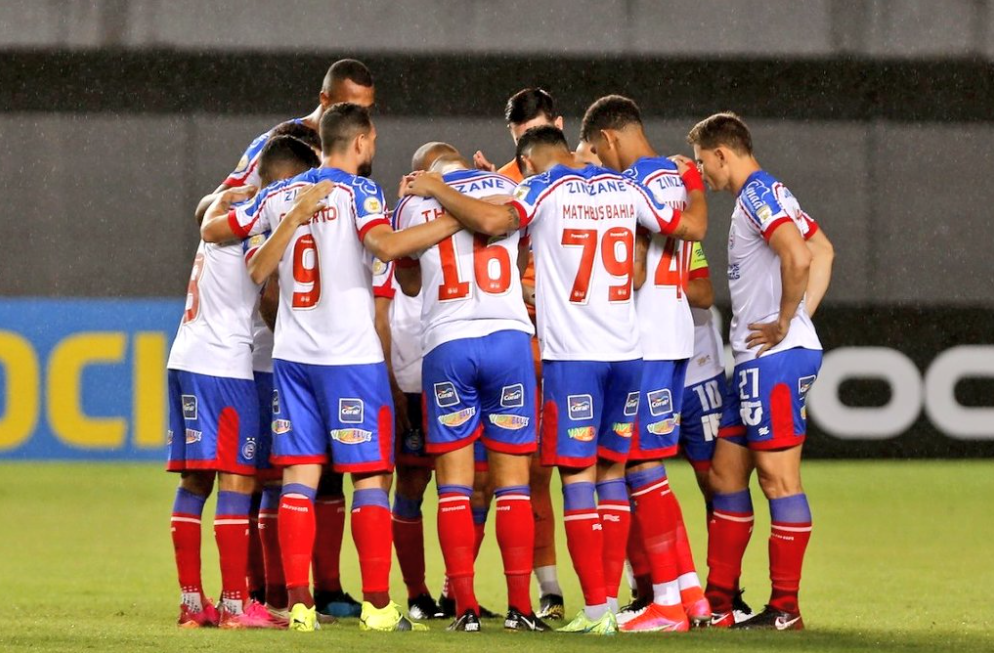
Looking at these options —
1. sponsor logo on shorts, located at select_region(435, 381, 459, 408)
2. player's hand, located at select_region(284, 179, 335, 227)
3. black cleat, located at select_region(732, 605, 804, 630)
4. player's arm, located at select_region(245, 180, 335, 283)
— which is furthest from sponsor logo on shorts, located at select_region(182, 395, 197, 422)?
black cleat, located at select_region(732, 605, 804, 630)

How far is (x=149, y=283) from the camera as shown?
13344 millimetres

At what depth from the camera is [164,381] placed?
11609mm

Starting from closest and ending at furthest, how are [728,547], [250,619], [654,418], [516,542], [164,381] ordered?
[516,542] → [250,619] → [654,418] → [728,547] → [164,381]

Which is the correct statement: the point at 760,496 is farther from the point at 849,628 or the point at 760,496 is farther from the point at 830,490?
the point at 849,628

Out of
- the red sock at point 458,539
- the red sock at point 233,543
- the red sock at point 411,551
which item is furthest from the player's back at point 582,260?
the red sock at point 233,543

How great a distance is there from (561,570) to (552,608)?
1.67m

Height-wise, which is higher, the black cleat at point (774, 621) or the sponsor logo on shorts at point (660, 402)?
the sponsor logo on shorts at point (660, 402)

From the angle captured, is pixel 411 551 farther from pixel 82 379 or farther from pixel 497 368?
pixel 82 379

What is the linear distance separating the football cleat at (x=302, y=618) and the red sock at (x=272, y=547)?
59cm

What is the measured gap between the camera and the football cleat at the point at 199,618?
5371 mm

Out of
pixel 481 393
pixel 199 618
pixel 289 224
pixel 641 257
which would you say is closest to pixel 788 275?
pixel 641 257

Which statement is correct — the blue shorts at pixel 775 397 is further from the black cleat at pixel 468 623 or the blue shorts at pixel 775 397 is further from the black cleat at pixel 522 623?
the black cleat at pixel 468 623

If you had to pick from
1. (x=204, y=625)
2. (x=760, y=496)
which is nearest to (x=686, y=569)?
(x=204, y=625)

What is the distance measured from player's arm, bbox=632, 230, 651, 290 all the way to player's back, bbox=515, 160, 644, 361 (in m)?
0.19
